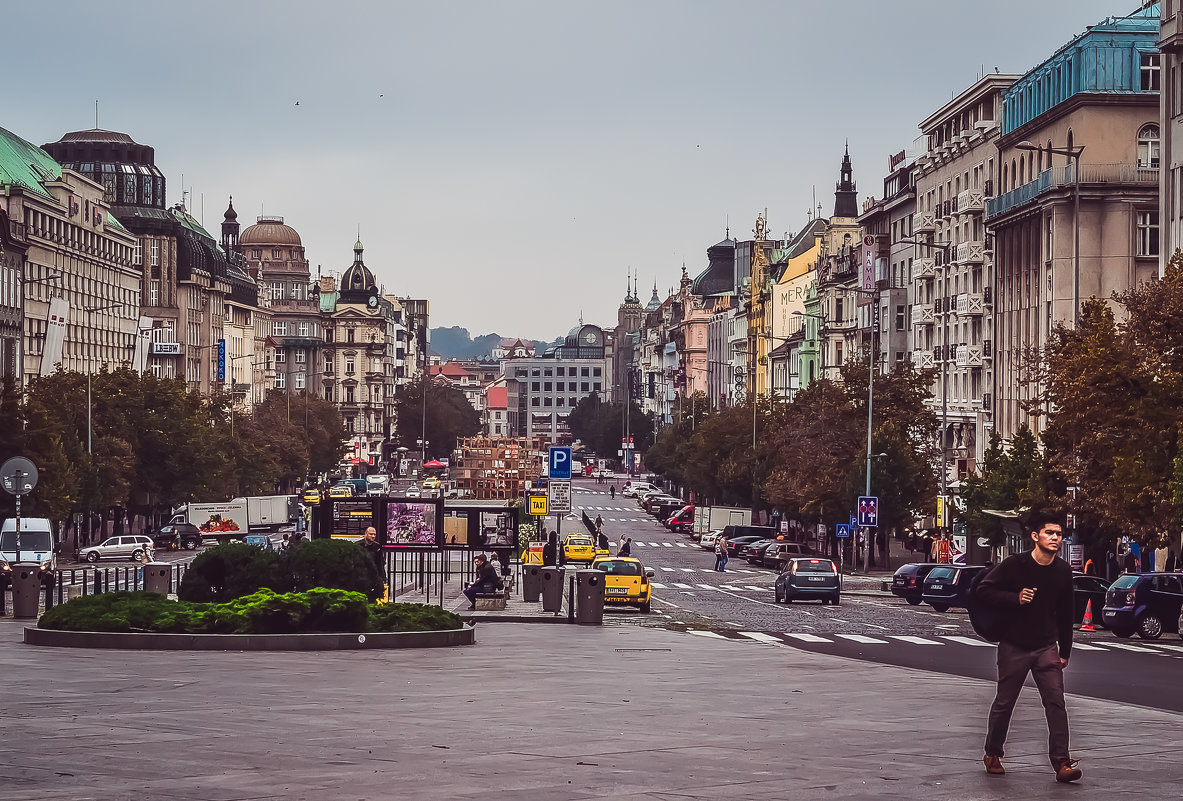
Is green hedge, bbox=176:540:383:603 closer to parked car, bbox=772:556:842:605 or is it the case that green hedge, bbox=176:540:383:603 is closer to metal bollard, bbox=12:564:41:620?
metal bollard, bbox=12:564:41:620

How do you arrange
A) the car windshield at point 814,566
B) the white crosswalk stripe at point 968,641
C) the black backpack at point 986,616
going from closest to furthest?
the black backpack at point 986,616
the white crosswalk stripe at point 968,641
the car windshield at point 814,566

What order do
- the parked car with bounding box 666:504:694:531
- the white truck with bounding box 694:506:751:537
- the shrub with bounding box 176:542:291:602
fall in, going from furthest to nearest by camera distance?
the parked car with bounding box 666:504:694:531 → the white truck with bounding box 694:506:751:537 → the shrub with bounding box 176:542:291:602

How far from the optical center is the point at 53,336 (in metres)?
113

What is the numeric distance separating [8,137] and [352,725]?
11192cm

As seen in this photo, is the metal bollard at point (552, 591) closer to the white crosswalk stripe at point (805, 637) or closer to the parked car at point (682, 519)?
the white crosswalk stripe at point (805, 637)

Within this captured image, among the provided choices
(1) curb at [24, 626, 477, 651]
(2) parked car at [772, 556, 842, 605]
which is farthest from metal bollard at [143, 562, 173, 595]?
(2) parked car at [772, 556, 842, 605]

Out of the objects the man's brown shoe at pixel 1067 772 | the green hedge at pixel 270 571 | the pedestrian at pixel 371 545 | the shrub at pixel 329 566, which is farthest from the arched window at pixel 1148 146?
the man's brown shoe at pixel 1067 772

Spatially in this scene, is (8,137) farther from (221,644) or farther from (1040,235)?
(221,644)

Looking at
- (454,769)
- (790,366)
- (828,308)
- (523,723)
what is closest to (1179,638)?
(523,723)

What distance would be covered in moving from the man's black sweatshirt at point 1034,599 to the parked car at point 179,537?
8058 cm

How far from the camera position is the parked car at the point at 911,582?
55.6 meters

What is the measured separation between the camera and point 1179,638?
129 ft

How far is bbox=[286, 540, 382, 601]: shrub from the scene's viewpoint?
30391mm

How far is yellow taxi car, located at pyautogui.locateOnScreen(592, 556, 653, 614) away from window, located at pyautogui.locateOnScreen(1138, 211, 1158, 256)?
1470 inches
